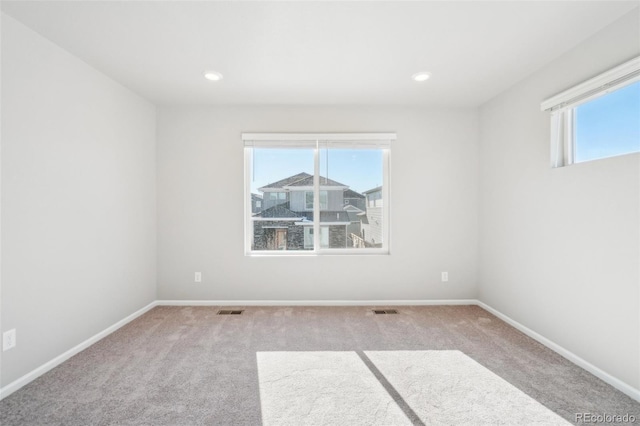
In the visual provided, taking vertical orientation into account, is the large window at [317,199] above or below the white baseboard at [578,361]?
above

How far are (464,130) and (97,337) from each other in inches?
177

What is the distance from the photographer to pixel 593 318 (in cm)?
208

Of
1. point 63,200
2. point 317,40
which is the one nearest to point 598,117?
point 317,40

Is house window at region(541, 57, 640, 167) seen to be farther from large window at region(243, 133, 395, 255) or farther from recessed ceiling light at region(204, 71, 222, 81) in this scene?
recessed ceiling light at region(204, 71, 222, 81)

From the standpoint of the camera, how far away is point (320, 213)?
362 centimetres

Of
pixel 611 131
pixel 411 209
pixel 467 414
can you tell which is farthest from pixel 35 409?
pixel 611 131

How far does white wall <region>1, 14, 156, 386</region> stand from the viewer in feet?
6.23

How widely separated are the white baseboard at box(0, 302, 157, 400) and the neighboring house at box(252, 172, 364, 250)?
5.13 ft

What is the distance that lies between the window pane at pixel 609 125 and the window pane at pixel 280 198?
2.55m

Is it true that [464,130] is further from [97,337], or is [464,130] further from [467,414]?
[97,337]

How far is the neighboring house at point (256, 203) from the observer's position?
3.57 m

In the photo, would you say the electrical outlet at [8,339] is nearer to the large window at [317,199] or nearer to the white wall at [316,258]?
the white wall at [316,258]

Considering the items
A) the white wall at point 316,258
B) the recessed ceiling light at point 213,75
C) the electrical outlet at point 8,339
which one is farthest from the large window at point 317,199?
the electrical outlet at point 8,339
